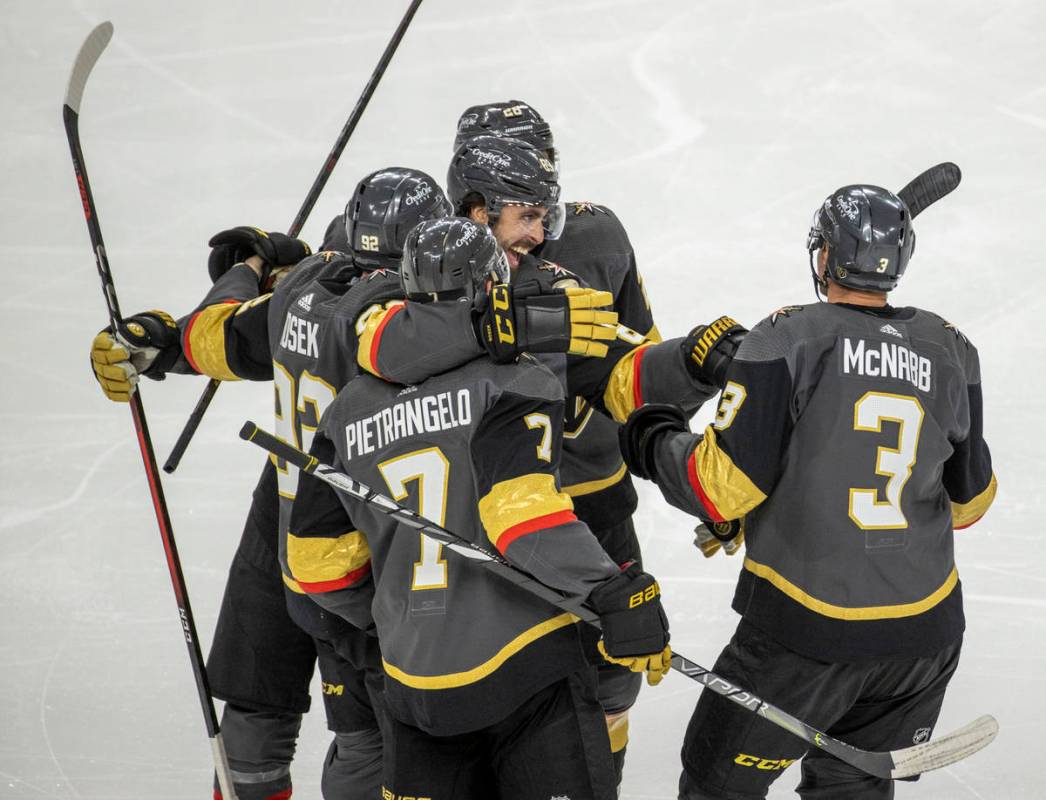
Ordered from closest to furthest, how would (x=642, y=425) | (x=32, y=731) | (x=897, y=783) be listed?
(x=642, y=425) → (x=897, y=783) → (x=32, y=731)

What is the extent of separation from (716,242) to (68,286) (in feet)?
8.82

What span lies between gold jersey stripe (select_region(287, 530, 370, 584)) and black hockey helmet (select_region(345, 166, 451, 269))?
0.55 meters

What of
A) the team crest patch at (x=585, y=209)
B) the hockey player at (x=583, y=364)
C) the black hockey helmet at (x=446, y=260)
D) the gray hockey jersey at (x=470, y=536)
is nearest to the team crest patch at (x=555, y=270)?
the hockey player at (x=583, y=364)

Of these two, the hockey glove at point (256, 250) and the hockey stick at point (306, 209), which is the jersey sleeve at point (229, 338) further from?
the hockey stick at point (306, 209)

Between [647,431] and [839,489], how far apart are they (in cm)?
40

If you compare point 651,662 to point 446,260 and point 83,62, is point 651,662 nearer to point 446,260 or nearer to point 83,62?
point 446,260

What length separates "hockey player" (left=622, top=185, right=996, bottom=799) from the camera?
2.62 m

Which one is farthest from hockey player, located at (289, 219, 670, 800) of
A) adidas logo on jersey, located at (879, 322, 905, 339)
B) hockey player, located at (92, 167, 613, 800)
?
adidas logo on jersey, located at (879, 322, 905, 339)

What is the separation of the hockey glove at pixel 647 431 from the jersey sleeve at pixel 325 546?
55 cm

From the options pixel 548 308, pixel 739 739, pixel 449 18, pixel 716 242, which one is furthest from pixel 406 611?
pixel 449 18

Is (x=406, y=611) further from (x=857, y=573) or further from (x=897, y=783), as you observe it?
(x=897, y=783)

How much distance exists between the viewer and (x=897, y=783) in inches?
140

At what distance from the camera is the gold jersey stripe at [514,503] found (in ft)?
7.64

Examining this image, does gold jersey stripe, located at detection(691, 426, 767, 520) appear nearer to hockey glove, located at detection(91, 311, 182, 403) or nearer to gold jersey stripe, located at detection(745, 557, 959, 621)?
gold jersey stripe, located at detection(745, 557, 959, 621)
